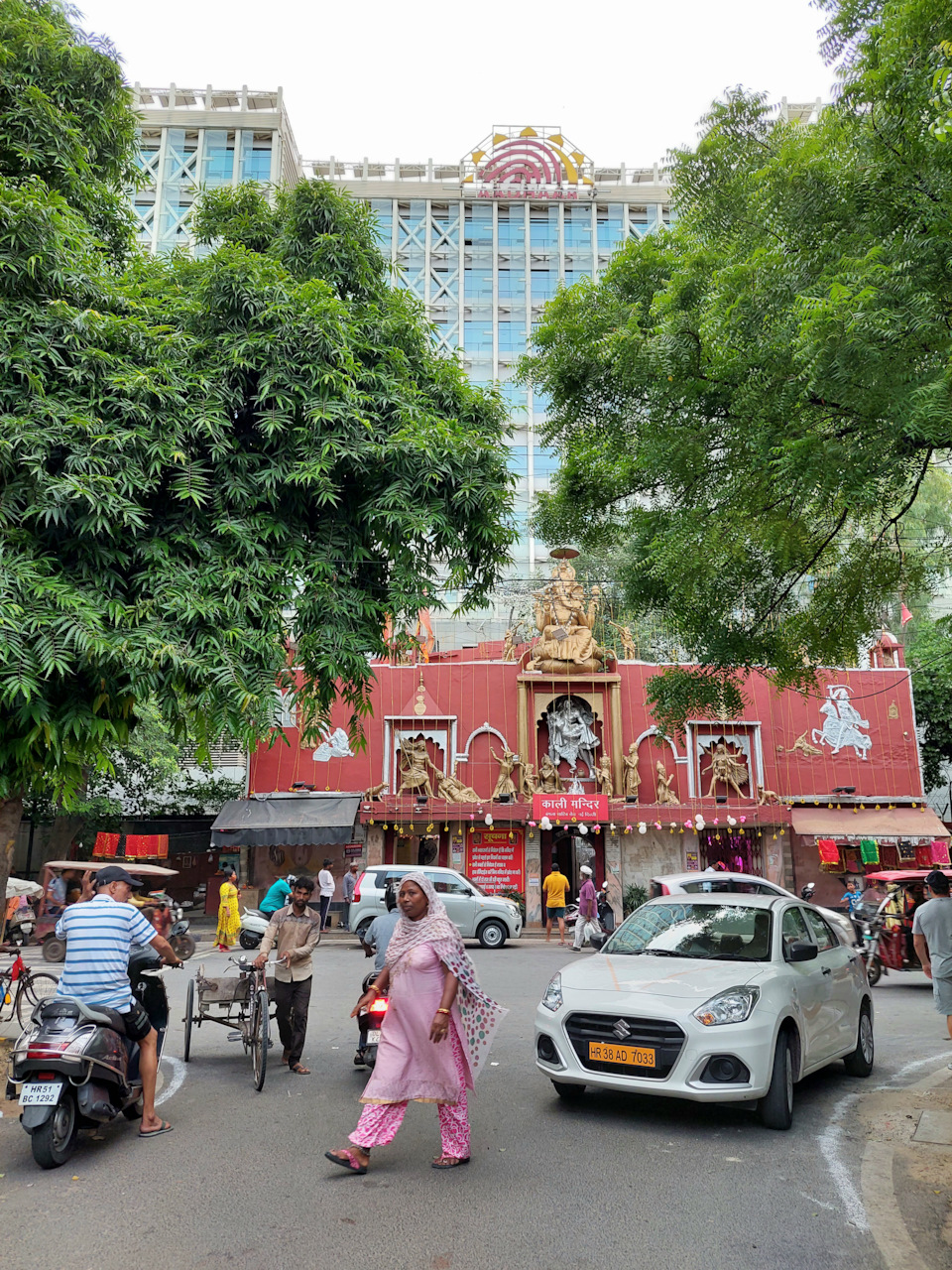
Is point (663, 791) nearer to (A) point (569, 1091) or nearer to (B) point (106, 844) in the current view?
(B) point (106, 844)

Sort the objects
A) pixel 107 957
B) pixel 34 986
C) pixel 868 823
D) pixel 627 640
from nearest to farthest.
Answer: pixel 107 957, pixel 34 986, pixel 868 823, pixel 627 640

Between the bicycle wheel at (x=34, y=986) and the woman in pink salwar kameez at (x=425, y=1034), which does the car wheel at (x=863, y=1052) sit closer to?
the woman in pink salwar kameez at (x=425, y=1034)

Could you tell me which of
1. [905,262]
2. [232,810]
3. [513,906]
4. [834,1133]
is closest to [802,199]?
[905,262]

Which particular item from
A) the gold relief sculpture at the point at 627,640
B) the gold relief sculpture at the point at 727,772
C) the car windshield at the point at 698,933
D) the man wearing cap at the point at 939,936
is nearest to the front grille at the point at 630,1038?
the car windshield at the point at 698,933

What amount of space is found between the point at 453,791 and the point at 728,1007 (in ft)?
59.3

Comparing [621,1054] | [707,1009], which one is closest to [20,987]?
[621,1054]

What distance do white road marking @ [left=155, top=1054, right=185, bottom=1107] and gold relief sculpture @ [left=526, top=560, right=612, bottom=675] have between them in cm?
1761

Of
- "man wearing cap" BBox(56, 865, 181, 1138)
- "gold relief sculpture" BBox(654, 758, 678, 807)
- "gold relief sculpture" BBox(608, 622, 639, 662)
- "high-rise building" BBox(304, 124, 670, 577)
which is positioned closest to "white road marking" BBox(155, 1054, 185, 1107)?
"man wearing cap" BBox(56, 865, 181, 1138)

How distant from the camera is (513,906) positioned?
18.0m

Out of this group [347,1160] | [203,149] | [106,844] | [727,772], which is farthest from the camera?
[203,149]

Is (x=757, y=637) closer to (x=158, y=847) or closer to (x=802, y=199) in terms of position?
(x=802, y=199)

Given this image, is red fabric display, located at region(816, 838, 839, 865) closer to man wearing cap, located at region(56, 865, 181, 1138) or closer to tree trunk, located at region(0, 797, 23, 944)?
tree trunk, located at region(0, 797, 23, 944)

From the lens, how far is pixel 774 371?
641 cm

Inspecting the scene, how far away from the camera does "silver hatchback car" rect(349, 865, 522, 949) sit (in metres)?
17.5
